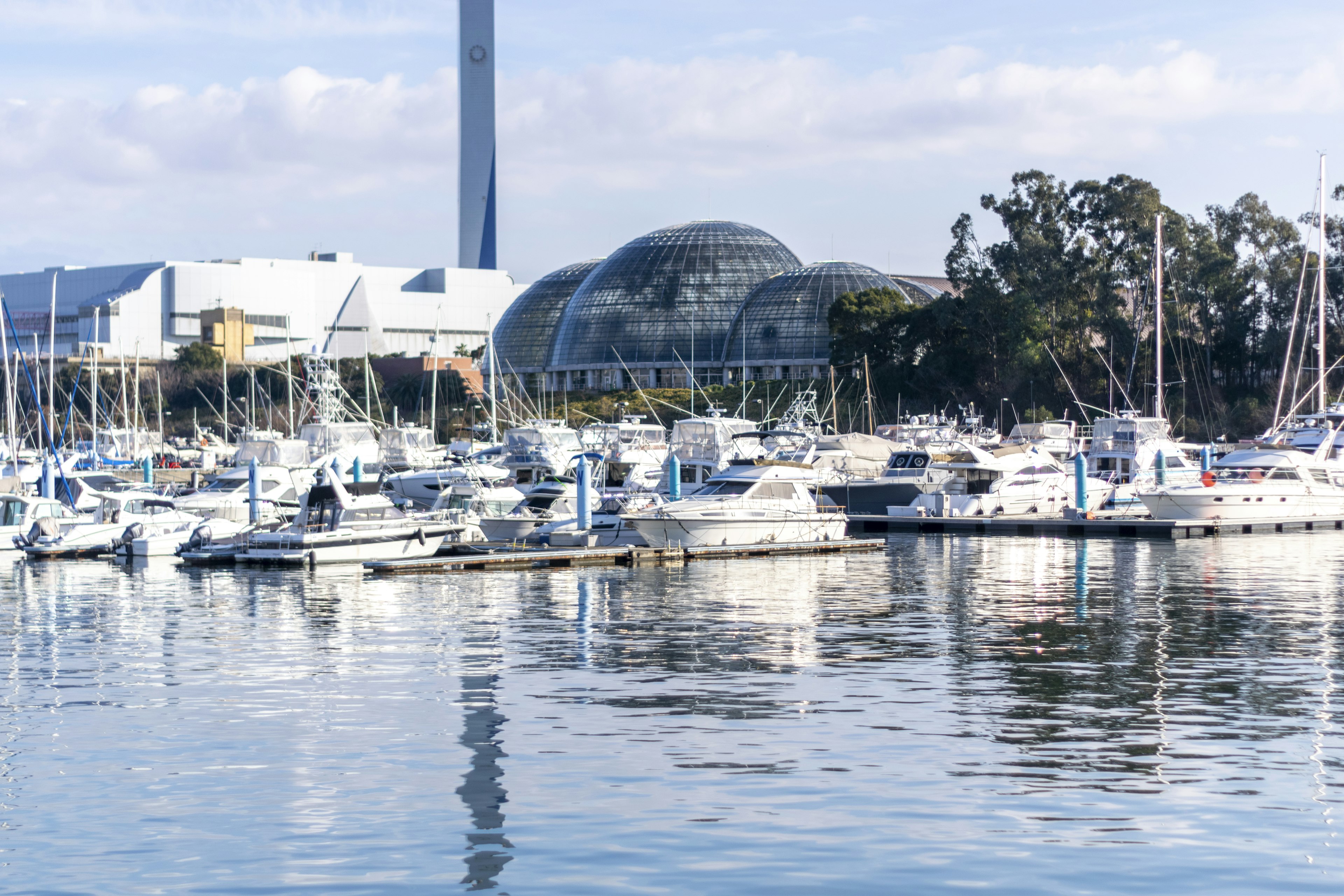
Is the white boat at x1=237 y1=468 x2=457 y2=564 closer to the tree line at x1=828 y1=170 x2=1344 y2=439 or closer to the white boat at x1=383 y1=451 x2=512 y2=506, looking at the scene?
the white boat at x1=383 y1=451 x2=512 y2=506

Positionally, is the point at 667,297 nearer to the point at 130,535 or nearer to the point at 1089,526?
the point at 1089,526

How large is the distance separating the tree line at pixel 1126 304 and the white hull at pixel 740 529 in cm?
4595

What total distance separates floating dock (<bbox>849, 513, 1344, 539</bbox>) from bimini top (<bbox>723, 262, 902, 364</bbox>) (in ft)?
243

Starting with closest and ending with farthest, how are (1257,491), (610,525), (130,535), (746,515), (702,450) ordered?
(130,535) < (746,515) < (610,525) < (1257,491) < (702,450)

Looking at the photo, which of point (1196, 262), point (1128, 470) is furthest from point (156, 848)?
point (1196, 262)

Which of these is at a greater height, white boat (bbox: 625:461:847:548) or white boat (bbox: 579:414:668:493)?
white boat (bbox: 579:414:668:493)

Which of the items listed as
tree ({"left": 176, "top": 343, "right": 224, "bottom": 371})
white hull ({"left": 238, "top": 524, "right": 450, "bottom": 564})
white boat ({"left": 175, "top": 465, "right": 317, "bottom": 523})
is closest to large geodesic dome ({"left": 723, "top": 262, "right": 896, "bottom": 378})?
tree ({"left": 176, "top": 343, "right": 224, "bottom": 371})

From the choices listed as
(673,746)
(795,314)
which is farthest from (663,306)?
(673,746)

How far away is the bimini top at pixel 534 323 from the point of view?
166 m

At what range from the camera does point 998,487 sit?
64062mm

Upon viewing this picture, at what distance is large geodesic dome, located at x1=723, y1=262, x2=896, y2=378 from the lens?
5541 inches

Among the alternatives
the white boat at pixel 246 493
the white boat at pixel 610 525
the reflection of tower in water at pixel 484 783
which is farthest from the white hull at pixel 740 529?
the reflection of tower in water at pixel 484 783

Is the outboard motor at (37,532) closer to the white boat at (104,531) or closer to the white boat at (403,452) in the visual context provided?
the white boat at (104,531)

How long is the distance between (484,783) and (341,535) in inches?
1156
